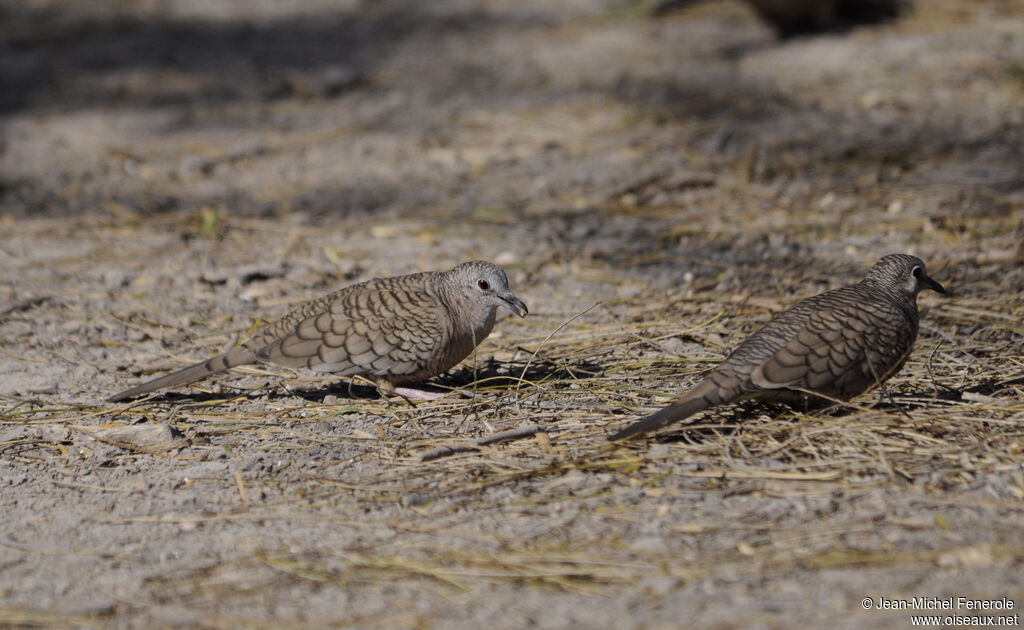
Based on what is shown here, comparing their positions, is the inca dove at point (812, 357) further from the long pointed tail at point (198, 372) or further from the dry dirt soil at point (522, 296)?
the long pointed tail at point (198, 372)

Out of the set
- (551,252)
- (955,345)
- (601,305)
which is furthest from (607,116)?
(955,345)

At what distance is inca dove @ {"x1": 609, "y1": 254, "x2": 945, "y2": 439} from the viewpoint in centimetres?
321

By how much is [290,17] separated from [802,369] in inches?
347

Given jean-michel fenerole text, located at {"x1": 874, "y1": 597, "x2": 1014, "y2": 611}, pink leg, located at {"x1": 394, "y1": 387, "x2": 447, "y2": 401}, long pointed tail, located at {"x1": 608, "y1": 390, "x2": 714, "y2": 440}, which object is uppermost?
long pointed tail, located at {"x1": 608, "y1": 390, "x2": 714, "y2": 440}

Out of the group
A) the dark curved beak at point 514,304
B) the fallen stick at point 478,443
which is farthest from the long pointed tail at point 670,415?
the dark curved beak at point 514,304

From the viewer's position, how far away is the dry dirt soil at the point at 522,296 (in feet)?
8.79

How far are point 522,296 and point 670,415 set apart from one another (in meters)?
1.92

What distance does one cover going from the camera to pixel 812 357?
3.27 meters

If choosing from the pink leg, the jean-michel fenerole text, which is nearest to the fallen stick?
the pink leg

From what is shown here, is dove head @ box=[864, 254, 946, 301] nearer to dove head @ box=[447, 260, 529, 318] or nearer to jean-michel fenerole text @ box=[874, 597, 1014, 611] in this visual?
dove head @ box=[447, 260, 529, 318]

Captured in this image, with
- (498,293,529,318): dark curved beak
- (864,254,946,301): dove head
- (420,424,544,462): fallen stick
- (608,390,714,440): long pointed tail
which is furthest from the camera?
(498,293,529,318): dark curved beak

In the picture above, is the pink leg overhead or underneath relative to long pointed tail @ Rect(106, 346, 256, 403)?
underneath

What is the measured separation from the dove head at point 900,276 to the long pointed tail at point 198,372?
237cm

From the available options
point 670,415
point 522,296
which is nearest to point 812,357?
point 670,415
